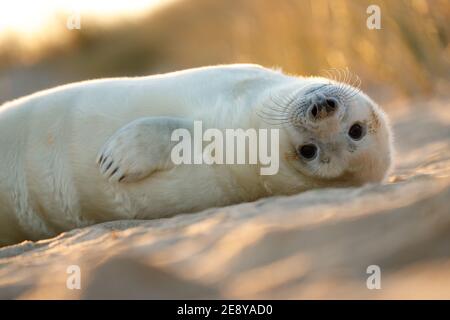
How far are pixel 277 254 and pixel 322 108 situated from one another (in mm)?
1229

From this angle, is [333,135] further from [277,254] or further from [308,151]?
[277,254]

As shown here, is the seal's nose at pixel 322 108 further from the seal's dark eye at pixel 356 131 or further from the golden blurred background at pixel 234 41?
the golden blurred background at pixel 234 41

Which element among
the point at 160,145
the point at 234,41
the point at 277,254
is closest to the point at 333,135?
the point at 160,145

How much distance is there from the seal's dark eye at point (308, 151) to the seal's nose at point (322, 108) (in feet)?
0.49

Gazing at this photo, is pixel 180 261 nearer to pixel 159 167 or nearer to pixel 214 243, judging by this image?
pixel 214 243

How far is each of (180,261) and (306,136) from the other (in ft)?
4.07

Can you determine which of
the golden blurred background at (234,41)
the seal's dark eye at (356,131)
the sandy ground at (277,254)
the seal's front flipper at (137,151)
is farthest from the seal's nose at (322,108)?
the golden blurred background at (234,41)

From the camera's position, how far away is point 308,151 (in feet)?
11.3

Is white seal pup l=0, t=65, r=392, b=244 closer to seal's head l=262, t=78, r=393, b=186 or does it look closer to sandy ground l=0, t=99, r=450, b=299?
seal's head l=262, t=78, r=393, b=186

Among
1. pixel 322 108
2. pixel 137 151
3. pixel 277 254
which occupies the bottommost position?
pixel 277 254

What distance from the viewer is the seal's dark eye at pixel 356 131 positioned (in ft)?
11.2

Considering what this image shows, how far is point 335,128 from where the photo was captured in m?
3.34
